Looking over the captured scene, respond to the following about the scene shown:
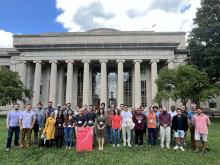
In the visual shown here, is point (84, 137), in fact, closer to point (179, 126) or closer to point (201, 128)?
point (179, 126)

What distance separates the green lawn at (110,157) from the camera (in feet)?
29.3

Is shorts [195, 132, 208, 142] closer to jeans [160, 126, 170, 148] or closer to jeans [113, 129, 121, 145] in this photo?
jeans [160, 126, 170, 148]

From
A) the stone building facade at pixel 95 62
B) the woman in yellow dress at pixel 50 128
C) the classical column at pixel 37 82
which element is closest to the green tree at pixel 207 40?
the stone building facade at pixel 95 62

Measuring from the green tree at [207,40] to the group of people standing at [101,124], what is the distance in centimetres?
1706

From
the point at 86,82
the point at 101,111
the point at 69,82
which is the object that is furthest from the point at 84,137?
the point at 69,82

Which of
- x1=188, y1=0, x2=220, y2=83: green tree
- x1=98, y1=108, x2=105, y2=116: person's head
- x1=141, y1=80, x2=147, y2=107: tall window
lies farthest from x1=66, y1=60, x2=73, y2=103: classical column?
x1=98, y1=108, x2=105, y2=116: person's head

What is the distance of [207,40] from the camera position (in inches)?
1104

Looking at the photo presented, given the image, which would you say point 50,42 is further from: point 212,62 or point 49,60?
point 212,62

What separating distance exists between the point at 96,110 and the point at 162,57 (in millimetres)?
29077

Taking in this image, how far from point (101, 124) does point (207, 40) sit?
21824 mm

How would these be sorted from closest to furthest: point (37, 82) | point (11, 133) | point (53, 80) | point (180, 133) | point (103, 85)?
point (11, 133), point (180, 133), point (103, 85), point (53, 80), point (37, 82)

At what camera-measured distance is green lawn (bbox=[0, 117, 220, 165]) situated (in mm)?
8945

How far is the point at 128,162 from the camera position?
886 centimetres

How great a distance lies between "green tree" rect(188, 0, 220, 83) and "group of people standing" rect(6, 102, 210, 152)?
56.0 ft
